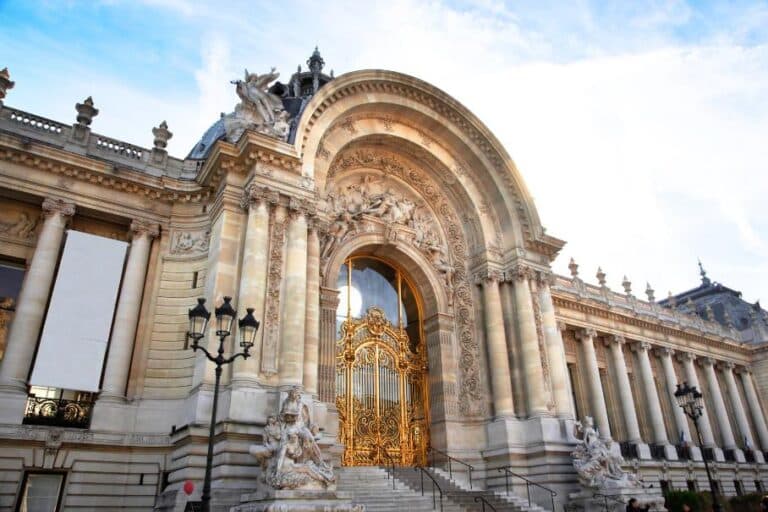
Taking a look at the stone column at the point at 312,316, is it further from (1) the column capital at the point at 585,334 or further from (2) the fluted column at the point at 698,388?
(2) the fluted column at the point at 698,388

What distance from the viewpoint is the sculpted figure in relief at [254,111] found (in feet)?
52.7

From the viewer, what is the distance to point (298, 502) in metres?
10.4

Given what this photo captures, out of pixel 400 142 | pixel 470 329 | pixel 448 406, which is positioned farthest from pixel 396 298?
pixel 400 142

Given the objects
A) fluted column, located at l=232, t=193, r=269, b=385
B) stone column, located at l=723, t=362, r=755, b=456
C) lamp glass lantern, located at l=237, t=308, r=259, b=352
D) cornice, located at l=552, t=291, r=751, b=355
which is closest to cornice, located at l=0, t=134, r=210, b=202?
fluted column, located at l=232, t=193, r=269, b=385

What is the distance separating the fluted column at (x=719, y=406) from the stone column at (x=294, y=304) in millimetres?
28817

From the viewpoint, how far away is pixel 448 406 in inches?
724

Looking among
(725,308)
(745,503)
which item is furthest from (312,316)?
(725,308)

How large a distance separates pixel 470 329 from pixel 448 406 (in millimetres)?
2895

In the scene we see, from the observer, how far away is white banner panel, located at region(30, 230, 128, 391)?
1408cm

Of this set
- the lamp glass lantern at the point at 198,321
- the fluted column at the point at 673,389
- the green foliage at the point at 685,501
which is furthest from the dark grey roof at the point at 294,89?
the fluted column at the point at 673,389

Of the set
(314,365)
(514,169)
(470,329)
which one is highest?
(514,169)

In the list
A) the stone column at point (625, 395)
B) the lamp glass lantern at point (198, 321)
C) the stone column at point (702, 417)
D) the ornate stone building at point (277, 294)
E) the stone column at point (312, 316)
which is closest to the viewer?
the lamp glass lantern at point (198, 321)

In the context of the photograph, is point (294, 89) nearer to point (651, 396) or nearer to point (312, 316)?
point (312, 316)

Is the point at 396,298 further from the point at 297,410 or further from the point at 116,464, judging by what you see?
the point at 116,464
